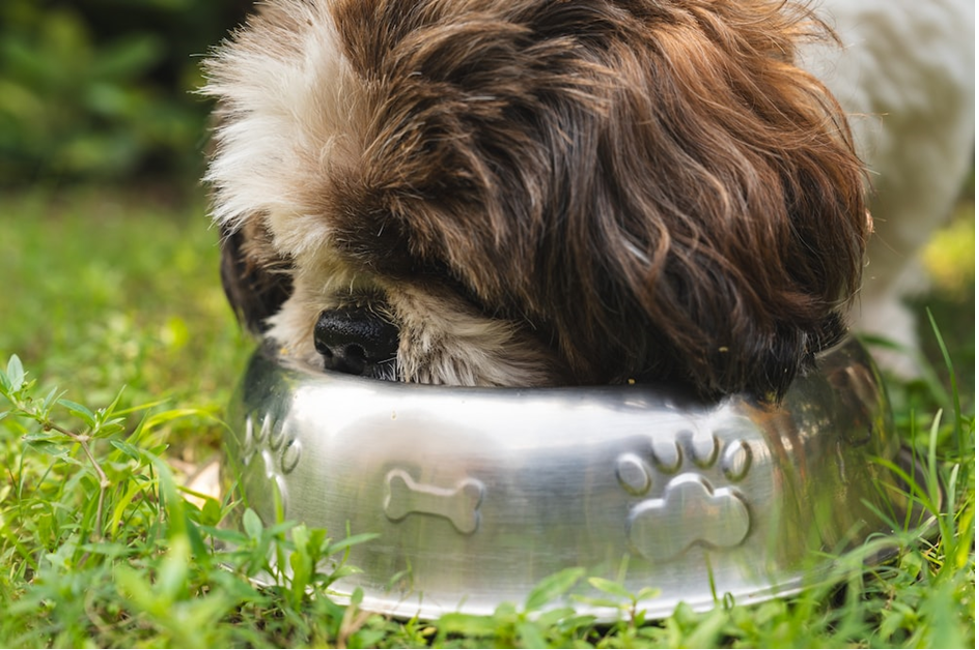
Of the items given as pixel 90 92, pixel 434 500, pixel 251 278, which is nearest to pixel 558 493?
pixel 434 500

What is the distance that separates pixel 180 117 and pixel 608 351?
6.65 metres

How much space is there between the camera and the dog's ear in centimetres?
220

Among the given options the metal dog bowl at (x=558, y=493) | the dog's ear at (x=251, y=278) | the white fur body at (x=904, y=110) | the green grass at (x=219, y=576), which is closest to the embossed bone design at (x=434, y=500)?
the metal dog bowl at (x=558, y=493)

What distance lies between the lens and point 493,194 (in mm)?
1665

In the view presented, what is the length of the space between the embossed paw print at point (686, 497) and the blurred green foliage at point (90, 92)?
6262 mm

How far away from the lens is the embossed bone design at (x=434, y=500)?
5.42 feet

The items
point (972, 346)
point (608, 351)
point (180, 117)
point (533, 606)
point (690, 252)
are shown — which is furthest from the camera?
point (180, 117)

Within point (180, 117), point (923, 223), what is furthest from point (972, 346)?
point (180, 117)

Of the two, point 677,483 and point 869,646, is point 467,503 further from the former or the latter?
point 869,646

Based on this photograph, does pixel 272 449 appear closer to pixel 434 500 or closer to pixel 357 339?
pixel 357 339

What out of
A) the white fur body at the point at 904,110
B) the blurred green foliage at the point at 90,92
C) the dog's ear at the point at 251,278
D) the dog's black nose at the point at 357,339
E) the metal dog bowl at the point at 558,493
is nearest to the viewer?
the metal dog bowl at the point at 558,493

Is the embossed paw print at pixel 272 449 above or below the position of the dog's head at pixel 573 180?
below

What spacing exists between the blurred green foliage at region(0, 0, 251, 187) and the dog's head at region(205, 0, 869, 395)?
579 centimetres

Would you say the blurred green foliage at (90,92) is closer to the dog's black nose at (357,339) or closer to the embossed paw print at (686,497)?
the dog's black nose at (357,339)
